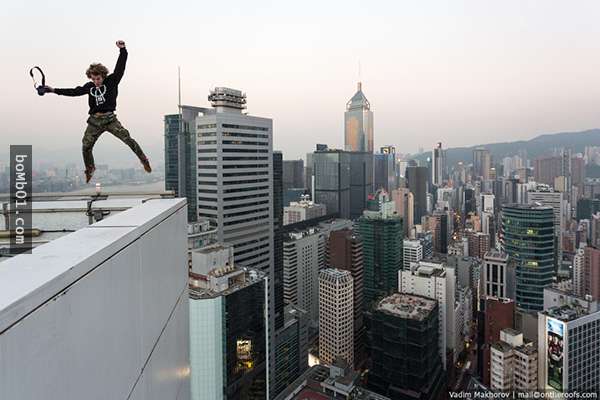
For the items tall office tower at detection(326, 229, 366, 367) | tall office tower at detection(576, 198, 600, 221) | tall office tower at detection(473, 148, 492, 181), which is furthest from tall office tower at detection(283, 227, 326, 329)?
tall office tower at detection(473, 148, 492, 181)

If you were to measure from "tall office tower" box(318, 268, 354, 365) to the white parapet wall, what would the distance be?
2154 cm

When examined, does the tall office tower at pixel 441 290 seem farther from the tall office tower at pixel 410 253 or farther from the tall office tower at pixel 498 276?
the tall office tower at pixel 410 253

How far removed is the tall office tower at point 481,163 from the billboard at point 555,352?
55589mm

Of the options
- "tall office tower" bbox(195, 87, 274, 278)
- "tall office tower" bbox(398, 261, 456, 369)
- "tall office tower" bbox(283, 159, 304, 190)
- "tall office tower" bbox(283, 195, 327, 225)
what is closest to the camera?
"tall office tower" bbox(195, 87, 274, 278)

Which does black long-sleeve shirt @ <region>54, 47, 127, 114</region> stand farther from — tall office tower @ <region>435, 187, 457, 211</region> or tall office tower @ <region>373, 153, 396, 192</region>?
tall office tower @ <region>373, 153, 396, 192</region>

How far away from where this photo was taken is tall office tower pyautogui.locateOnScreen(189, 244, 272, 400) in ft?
37.8

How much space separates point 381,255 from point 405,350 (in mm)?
11816

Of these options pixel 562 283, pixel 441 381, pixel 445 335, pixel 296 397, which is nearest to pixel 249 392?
pixel 296 397

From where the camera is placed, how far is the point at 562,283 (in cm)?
2647

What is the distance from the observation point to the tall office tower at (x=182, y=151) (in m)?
26.6

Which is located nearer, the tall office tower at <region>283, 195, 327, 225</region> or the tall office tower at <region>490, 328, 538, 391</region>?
the tall office tower at <region>490, 328, 538, 391</region>

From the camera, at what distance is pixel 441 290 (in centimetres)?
2158

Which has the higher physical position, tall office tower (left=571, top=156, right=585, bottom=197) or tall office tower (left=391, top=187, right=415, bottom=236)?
tall office tower (left=571, top=156, right=585, bottom=197)

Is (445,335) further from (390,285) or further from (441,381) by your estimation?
(390,285)
